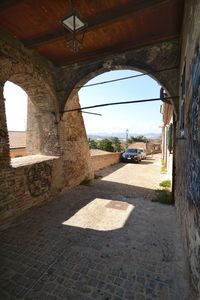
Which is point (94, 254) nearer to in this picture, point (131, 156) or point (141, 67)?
point (141, 67)

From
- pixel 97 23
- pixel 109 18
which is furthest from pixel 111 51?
pixel 109 18

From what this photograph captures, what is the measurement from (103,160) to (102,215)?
842cm

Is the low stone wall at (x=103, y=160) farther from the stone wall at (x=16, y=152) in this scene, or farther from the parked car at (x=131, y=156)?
the stone wall at (x=16, y=152)

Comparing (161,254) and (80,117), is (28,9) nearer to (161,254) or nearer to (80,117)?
(80,117)

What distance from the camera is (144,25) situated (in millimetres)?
4668

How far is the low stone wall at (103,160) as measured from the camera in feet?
38.5

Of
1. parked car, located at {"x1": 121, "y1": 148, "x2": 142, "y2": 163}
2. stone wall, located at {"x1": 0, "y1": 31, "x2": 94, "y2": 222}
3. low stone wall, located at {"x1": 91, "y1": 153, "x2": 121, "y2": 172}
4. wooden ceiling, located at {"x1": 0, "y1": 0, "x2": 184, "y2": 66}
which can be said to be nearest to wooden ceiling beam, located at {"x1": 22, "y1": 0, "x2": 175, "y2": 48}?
wooden ceiling, located at {"x1": 0, "y1": 0, "x2": 184, "y2": 66}

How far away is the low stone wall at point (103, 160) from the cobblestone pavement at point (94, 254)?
6.21m

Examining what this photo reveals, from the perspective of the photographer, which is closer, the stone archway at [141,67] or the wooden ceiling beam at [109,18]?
the wooden ceiling beam at [109,18]

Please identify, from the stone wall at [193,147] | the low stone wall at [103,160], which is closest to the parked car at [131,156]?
the low stone wall at [103,160]

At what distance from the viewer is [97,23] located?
14.2 feet

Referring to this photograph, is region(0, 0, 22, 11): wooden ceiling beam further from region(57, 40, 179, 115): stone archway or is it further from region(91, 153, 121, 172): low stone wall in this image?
→ region(91, 153, 121, 172): low stone wall

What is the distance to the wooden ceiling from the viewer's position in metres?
3.84

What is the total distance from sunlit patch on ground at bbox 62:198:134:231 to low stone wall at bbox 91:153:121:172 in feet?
18.7
